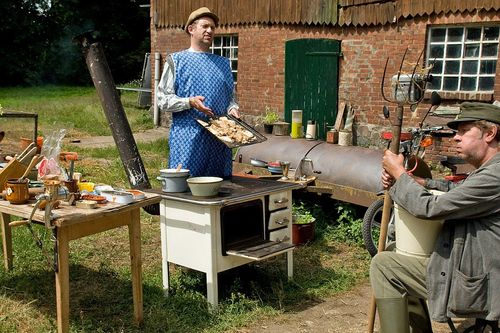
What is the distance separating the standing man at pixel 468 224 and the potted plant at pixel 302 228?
2814 millimetres

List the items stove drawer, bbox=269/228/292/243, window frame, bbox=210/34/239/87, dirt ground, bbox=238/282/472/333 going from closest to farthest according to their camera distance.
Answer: dirt ground, bbox=238/282/472/333
stove drawer, bbox=269/228/292/243
window frame, bbox=210/34/239/87

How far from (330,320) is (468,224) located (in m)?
1.73

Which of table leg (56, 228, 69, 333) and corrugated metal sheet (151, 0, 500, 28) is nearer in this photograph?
table leg (56, 228, 69, 333)

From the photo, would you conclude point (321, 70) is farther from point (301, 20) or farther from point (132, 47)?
point (132, 47)

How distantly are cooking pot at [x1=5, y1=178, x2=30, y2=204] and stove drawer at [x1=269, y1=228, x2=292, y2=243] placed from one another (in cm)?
192

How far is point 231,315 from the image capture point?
4.24 meters

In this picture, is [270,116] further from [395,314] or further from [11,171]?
[395,314]

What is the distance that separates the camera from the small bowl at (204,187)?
4.18 metres

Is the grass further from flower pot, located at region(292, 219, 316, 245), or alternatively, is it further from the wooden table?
the wooden table

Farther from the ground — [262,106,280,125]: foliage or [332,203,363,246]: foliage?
[262,106,280,125]: foliage

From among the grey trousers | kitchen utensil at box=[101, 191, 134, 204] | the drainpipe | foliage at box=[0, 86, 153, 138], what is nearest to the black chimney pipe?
kitchen utensil at box=[101, 191, 134, 204]

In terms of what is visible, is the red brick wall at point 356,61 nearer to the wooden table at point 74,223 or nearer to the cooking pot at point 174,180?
the cooking pot at point 174,180

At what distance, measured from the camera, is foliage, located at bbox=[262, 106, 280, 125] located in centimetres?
1074

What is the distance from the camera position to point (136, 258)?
3998 mm
